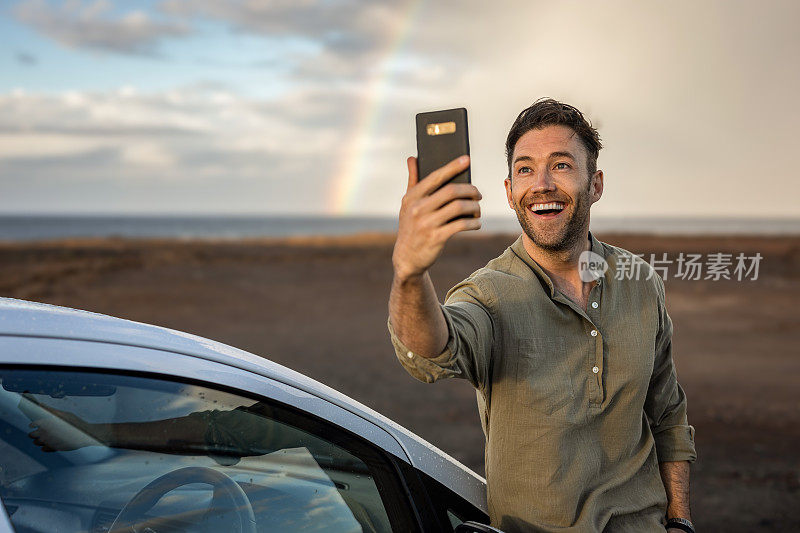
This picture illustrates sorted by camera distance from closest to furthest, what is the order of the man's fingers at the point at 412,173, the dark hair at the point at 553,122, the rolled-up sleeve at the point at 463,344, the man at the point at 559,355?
the man's fingers at the point at 412,173 → the rolled-up sleeve at the point at 463,344 → the man at the point at 559,355 → the dark hair at the point at 553,122

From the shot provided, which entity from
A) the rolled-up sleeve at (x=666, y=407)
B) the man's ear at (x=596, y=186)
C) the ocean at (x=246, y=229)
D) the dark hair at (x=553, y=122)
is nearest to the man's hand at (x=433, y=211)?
the dark hair at (x=553, y=122)

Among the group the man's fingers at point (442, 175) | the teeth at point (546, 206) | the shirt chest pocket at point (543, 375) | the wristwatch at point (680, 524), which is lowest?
the wristwatch at point (680, 524)

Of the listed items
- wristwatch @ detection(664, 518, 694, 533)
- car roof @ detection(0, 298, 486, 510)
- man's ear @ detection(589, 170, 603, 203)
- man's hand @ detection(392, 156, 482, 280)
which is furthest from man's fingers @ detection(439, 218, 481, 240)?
wristwatch @ detection(664, 518, 694, 533)

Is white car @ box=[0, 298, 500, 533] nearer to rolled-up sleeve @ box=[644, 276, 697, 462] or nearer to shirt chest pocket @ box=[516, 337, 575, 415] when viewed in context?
shirt chest pocket @ box=[516, 337, 575, 415]

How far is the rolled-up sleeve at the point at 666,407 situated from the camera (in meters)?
2.57

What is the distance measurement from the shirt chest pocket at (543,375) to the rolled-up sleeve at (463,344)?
0.11 meters

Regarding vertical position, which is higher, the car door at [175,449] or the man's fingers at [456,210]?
the man's fingers at [456,210]

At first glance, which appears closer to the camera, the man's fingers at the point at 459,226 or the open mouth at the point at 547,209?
the man's fingers at the point at 459,226

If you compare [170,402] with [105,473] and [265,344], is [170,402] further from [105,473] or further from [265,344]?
[265,344]

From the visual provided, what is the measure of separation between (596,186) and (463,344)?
3.48 ft

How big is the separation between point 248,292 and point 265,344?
22.4ft

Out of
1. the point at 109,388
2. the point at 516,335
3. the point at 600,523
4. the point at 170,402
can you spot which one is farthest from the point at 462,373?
the point at 109,388

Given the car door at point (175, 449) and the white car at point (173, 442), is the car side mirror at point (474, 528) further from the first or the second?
the car door at point (175, 449)

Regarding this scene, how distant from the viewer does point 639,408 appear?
233cm
